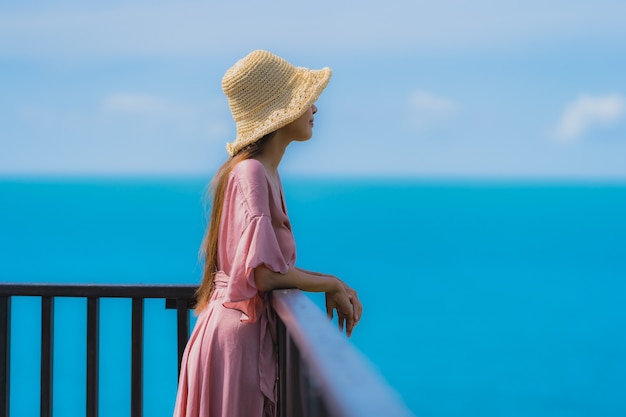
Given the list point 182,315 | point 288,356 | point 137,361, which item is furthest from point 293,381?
point 137,361

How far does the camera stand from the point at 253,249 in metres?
2.13

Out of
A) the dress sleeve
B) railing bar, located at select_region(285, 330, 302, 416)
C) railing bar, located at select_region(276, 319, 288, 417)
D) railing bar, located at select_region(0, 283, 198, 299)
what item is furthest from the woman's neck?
railing bar, located at select_region(0, 283, 198, 299)

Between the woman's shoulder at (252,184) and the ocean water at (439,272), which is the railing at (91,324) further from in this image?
the woman's shoulder at (252,184)

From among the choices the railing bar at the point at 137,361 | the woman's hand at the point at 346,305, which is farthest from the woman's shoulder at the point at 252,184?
the railing bar at the point at 137,361

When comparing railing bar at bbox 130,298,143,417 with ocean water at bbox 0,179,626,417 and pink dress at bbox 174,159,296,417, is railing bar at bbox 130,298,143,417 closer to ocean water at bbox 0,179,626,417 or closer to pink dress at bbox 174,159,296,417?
ocean water at bbox 0,179,626,417

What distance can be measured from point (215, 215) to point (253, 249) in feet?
0.88

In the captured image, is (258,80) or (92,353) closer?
(258,80)

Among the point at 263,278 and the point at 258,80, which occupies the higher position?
the point at 258,80

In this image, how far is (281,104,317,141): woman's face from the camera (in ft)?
7.61

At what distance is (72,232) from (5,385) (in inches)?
791

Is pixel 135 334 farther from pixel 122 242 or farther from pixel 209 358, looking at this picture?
pixel 122 242

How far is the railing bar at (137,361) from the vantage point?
3.03 meters

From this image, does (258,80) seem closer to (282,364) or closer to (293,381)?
(282,364)

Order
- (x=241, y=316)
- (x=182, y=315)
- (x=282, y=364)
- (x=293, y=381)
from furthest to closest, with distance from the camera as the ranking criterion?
(x=182, y=315), (x=241, y=316), (x=282, y=364), (x=293, y=381)
